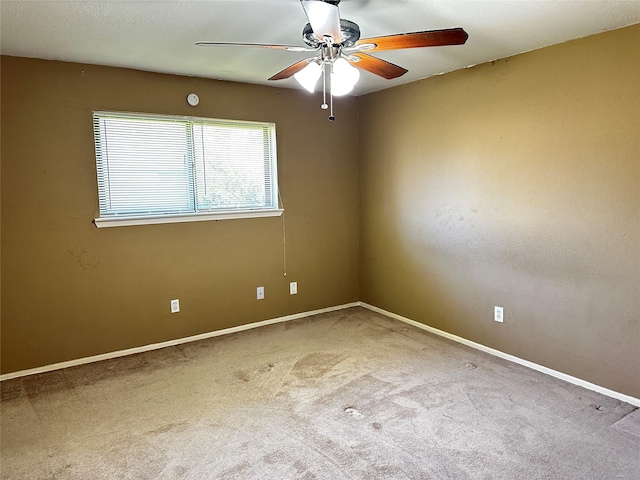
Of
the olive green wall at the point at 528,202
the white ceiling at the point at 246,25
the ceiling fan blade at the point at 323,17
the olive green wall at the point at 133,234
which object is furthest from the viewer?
the olive green wall at the point at 133,234

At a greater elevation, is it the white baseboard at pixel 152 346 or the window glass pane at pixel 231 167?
the window glass pane at pixel 231 167

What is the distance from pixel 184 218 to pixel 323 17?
2351mm

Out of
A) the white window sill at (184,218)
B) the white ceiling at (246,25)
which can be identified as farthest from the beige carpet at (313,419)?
the white ceiling at (246,25)

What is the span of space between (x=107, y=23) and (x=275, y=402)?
7.80ft

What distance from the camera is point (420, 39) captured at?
6.10ft

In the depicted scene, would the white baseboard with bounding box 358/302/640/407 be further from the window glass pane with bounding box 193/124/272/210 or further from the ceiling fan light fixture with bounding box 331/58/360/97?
the ceiling fan light fixture with bounding box 331/58/360/97

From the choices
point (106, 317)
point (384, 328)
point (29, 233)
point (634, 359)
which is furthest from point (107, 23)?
point (634, 359)

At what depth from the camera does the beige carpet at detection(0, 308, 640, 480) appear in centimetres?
204

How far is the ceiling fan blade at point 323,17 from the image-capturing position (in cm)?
162

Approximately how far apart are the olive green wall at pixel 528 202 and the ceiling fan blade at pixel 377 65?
120 centimetres

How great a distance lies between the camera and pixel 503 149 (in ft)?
10.3

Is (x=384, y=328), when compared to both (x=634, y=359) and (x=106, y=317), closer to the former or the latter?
(x=634, y=359)

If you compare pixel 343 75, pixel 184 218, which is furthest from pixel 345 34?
pixel 184 218

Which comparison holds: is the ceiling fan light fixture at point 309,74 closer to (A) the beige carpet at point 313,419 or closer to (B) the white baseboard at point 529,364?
(A) the beige carpet at point 313,419
